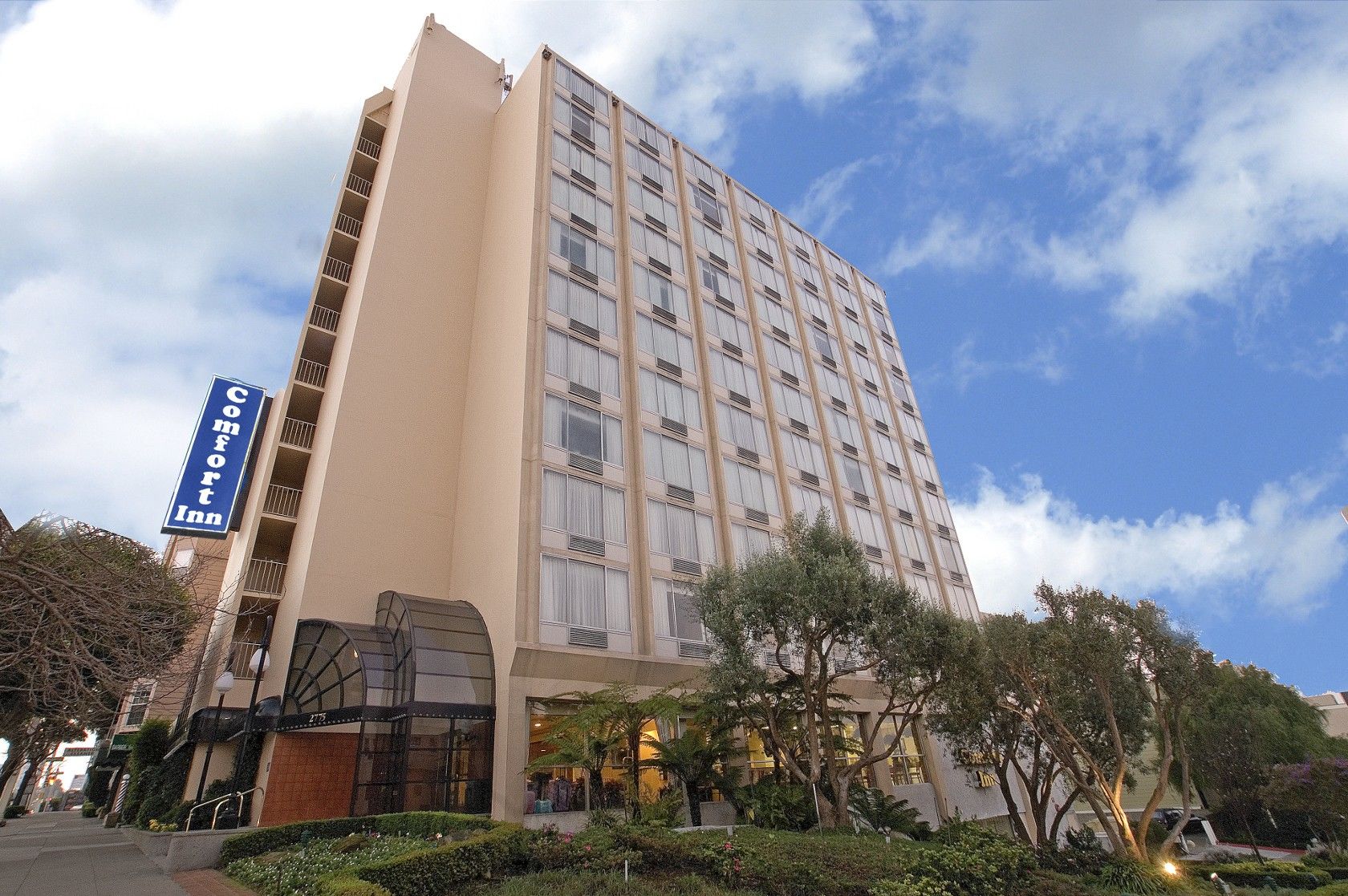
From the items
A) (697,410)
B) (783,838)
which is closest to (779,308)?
(697,410)

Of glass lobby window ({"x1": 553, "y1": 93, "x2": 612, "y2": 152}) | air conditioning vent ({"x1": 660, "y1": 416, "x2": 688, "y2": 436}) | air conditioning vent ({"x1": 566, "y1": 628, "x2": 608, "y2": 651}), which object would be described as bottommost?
air conditioning vent ({"x1": 566, "y1": 628, "x2": 608, "y2": 651})

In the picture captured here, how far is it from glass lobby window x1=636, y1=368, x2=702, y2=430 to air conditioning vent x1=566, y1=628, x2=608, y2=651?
408 inches

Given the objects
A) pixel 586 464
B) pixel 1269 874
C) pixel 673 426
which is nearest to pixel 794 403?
pixel 673 426

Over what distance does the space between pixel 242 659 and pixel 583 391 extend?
53.1 feet

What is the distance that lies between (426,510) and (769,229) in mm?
31421

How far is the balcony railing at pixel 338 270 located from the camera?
34.8 metres

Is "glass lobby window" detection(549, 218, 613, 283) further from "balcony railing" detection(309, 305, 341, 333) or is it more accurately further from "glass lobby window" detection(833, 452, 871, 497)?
"glass lobby window" detection(833, 452, 871, 497)

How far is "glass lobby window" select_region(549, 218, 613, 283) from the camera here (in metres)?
32.1

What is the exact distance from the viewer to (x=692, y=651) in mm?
27266

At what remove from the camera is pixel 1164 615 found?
2045 centimetres

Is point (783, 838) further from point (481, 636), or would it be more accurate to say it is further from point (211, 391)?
point (211, 391)

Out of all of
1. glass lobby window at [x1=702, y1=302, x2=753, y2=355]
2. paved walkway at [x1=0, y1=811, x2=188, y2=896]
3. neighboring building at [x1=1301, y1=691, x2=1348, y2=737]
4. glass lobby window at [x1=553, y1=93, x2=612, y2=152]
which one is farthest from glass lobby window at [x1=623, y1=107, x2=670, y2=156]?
neighboring building at [x1=1301, y1=691, x2=1348, y2=737]

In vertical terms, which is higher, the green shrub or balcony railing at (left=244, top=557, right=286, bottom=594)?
balcony railing at (left=244, top=557, right=286, bottom=594)

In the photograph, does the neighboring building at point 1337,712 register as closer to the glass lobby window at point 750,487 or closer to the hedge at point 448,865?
the glass lobby window at point 750,487
